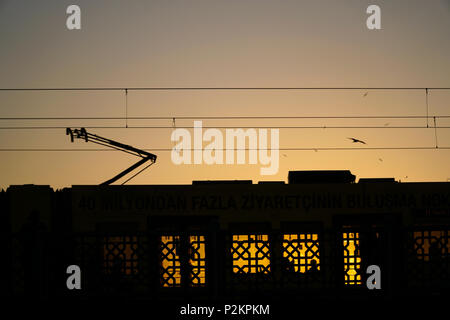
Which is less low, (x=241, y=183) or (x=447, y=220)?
(x=241, y=183)

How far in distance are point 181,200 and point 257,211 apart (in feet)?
6.28

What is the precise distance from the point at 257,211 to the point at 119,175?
193 inches

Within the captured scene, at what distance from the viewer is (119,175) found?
1759 centimetres

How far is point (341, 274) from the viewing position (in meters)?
7.81

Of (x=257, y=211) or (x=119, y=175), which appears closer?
(x=257, y=211)

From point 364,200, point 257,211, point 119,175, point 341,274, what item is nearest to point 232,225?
point 257,211
